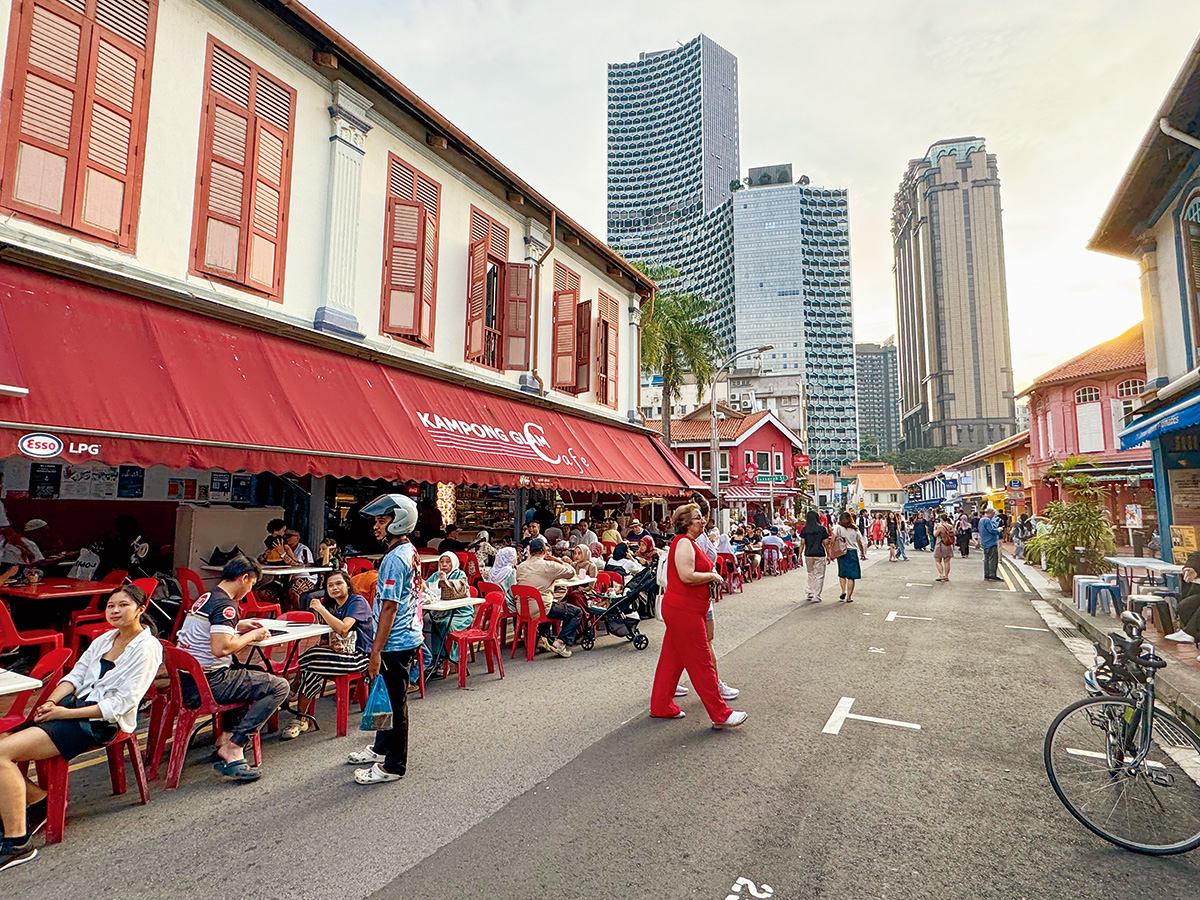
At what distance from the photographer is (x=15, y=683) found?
360 centimetres

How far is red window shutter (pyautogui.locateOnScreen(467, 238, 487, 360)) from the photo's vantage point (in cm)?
1195

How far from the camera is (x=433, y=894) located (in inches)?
118

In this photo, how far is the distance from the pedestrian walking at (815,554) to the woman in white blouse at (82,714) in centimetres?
1158

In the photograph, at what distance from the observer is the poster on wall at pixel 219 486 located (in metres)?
10.5

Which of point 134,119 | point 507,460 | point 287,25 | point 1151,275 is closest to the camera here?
point 134,119

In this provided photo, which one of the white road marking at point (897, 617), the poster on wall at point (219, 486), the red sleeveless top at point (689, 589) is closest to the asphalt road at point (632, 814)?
the red sleeveless top at point (689, 589)

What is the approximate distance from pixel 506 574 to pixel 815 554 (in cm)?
736

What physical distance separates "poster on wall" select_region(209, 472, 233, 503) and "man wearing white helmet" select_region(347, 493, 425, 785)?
7599 mm

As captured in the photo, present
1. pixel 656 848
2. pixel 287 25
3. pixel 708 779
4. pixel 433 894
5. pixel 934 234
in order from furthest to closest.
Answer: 1. pixel 934 234
2. pixel 287 25
3. pixel 708 779
4. pixel 656 848
5. pixel 433 894

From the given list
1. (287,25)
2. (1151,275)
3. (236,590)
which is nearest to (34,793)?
(236,590)

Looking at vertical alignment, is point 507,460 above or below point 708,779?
above

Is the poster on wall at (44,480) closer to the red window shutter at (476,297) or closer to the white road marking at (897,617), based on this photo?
the red window shutter at (476,297)

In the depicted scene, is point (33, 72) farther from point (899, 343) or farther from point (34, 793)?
point (899, 343)

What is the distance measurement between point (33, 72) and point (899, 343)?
202 meters
